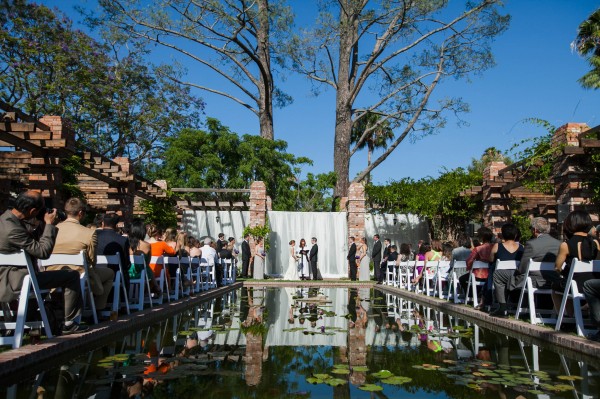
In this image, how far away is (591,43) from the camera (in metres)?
22.5

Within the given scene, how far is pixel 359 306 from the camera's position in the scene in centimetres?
962

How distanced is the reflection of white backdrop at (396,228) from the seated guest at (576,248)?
1644 centimetres

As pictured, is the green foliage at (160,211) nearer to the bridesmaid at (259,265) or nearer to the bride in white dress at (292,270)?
the bridesmaid at (259,265)

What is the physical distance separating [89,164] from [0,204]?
208 centimetres

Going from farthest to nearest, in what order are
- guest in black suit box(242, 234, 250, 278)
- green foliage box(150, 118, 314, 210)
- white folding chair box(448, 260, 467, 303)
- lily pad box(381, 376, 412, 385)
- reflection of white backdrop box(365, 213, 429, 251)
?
green foliage box(150, 118, 314, 210) → reflection of white backdrop box(365, 213, 429, 251) → guest in black suit box(242, 234, 250, 278) → white folding chair box(448, 260, 467, 303) → lily pad box(381, 376, 412, 385)

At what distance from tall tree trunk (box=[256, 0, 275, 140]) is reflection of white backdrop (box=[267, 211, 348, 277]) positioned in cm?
739

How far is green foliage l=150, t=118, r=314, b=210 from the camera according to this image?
2655cm

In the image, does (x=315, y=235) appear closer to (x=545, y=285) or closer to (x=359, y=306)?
(x=359, y=306)

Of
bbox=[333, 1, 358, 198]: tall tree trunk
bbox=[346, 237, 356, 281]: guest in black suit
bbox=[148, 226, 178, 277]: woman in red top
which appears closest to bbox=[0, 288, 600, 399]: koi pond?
bbox=[148, 226, 178, 277]: woman in red top

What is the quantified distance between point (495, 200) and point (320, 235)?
6.83 meters

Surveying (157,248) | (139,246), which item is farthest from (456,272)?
(139,246)

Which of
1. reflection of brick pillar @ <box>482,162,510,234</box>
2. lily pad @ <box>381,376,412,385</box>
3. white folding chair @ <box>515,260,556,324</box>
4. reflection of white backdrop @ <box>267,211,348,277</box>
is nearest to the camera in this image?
lily pad @ <box>381,376,412,385</box>

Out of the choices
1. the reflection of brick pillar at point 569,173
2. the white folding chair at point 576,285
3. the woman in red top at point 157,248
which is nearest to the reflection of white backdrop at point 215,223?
the woman in red top at point 157,248

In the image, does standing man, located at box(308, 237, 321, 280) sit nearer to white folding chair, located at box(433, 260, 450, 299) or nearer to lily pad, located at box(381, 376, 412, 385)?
white folding chair, located at box(433, 260, 450, 299)
